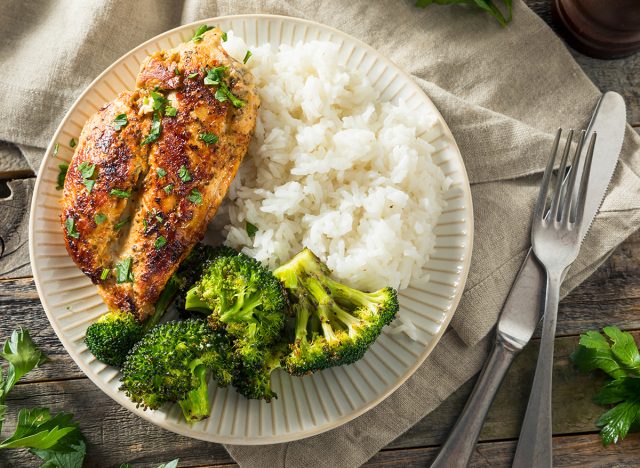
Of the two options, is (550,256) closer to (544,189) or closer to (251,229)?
(544,189)

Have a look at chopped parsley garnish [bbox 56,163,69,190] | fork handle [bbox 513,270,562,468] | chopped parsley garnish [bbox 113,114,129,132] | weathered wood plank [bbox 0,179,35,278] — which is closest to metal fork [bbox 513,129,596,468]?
fork handle [bbox 513,270,562,468]

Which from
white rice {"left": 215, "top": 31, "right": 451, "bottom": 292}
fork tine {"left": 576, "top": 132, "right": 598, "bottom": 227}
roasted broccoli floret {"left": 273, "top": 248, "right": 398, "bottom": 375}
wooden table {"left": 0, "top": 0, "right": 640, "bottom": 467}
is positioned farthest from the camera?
wooden table {"left": 0, "top": 0, "right": 640, "bottom": 467}

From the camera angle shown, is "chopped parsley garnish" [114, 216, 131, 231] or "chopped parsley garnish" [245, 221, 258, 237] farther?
"chopped parsley garnish" [245, 221, 258, 237]

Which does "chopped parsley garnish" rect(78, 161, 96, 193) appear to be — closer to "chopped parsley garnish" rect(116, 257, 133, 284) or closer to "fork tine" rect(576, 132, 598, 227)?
"chopped parsley garnish" rect(116, 257, 133, 284)

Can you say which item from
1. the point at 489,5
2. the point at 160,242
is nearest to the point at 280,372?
the point at 160,242

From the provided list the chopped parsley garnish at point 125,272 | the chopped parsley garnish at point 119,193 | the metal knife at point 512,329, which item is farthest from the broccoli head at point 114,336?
the metal knife at point 512,329

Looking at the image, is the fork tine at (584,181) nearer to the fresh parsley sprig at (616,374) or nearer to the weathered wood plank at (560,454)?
the fresh parsley sprig at (616,374)

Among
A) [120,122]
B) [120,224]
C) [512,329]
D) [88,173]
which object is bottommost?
[512,329]
